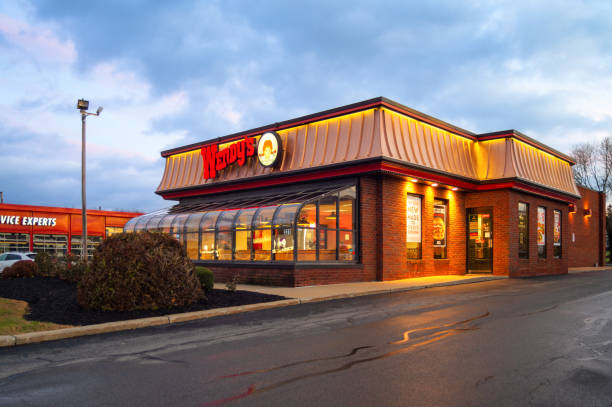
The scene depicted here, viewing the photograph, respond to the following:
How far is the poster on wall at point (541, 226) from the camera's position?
98.2 feet

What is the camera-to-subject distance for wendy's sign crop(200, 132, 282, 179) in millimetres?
24422

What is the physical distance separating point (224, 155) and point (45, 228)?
2567 cm

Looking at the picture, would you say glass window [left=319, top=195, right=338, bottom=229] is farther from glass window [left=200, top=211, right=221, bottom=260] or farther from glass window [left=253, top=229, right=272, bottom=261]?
glass window [left=200, top=211, right=221, bottom=260]

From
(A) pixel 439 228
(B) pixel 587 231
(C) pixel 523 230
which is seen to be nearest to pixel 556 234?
(C) pixel 523 230

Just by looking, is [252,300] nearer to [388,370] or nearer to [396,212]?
[388,370]

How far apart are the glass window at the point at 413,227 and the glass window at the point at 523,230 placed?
719 centimetres

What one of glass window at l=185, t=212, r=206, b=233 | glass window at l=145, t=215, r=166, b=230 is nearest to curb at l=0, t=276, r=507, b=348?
glass window at l=185, t=212, r=206, b=233

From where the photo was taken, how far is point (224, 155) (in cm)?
2702

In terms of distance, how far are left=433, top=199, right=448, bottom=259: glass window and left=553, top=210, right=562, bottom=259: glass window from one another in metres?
10.2

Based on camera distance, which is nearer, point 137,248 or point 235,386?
point 235,386

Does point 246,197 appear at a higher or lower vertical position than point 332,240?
higher

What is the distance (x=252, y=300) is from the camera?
14156mm

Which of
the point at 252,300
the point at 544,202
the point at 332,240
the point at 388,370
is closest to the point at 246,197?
the point at 332,240

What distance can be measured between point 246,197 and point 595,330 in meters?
18.4
